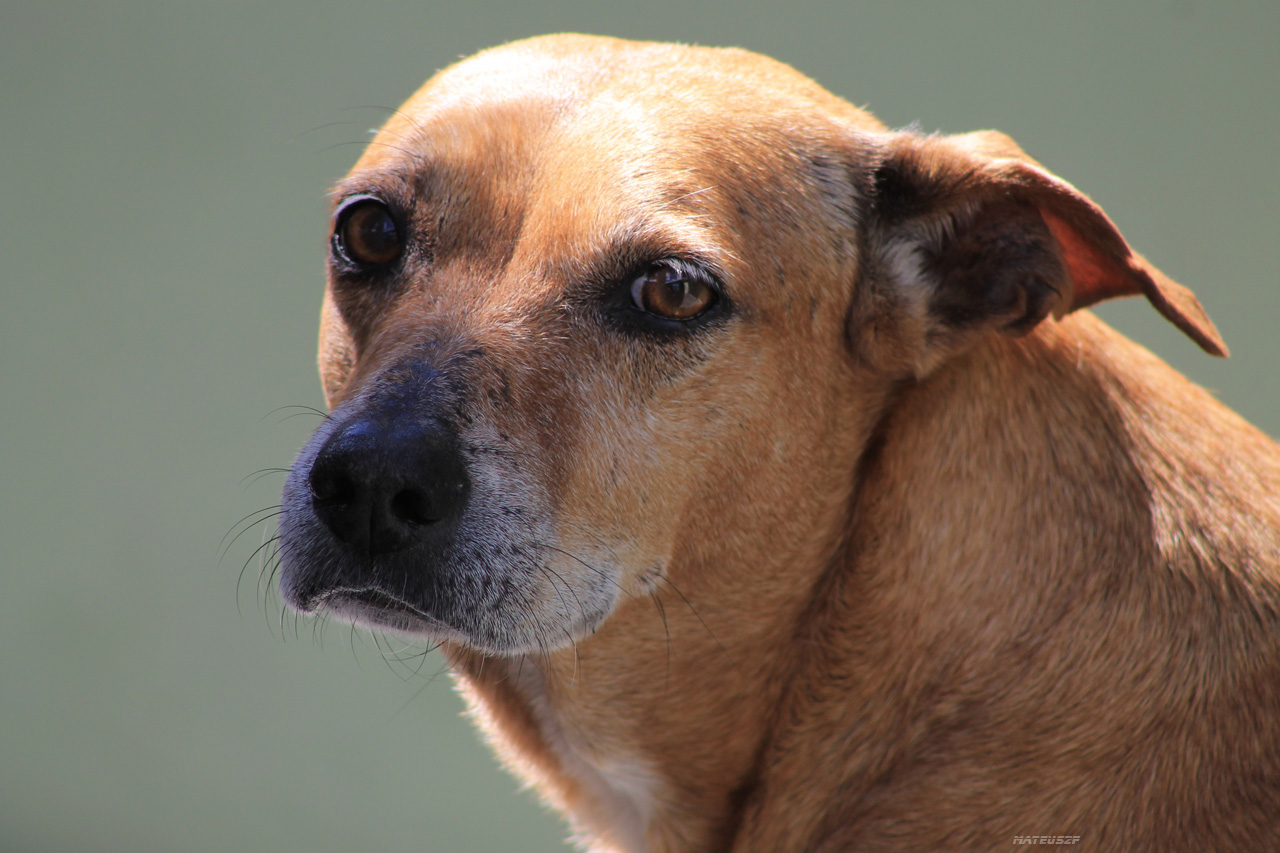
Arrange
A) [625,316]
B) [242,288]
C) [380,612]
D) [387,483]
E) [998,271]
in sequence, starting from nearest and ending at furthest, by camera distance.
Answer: [387,483]
[380,612]
[625,316]
[998,271]
[242,288]

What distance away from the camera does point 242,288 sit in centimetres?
432

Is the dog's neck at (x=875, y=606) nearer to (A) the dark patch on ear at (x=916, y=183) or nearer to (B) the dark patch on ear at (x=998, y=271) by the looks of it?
(B) the dark patch on ear at (x=998, y=271)

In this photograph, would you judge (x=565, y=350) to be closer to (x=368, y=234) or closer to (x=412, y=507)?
(x=412, y=507)

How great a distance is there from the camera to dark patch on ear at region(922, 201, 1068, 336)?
1.92 metres

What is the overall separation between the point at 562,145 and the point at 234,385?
2.97m

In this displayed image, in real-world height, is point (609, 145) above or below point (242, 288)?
above

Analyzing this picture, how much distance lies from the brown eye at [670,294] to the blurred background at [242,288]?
8.54ft

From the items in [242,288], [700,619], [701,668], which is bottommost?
[242,288]

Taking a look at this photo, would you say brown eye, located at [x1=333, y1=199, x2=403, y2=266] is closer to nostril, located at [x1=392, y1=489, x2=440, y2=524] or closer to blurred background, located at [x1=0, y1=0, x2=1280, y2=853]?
nostril, located at [x1=392, y1=489, x2=440, y2=524]

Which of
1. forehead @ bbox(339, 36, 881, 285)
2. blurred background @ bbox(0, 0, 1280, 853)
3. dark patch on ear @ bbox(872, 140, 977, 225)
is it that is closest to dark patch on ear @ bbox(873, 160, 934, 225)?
dark patch on ear @ bbox(872, 140, 977, 225)

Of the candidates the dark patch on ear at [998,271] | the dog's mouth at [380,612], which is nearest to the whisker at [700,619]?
the dog's mouth at [380,612]

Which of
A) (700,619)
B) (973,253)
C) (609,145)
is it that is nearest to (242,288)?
(609,145)

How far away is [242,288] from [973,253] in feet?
10.6

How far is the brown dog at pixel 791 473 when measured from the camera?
5.71 ft
